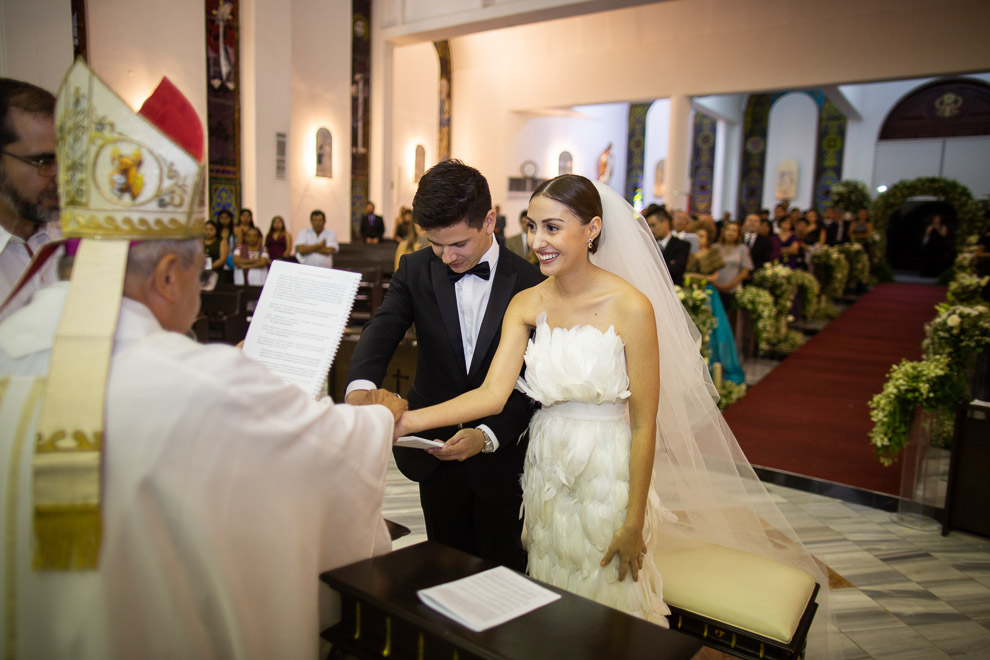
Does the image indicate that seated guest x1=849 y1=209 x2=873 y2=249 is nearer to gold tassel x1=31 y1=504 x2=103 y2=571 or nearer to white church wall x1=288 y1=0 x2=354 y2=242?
white church wall x1=288 y1=0 x2=354 y2=242

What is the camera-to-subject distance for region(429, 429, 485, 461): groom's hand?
2.07 meters

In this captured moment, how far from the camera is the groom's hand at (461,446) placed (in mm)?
2066

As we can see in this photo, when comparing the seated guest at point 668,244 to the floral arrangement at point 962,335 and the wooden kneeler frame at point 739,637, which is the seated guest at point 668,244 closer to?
the floral arrangement at point 962,335

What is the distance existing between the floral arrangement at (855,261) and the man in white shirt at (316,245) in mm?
10448

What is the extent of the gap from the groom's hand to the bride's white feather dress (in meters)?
0.24

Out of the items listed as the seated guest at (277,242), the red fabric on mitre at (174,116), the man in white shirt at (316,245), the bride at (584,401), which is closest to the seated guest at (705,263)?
the man in white shirt at (316,245)

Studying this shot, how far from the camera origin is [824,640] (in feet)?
9.20

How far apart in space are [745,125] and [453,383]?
25.7 meters

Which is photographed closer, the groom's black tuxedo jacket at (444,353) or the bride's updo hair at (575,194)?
the bride's updo hair at (575,194)

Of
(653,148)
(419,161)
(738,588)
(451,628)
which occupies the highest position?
(653,148)

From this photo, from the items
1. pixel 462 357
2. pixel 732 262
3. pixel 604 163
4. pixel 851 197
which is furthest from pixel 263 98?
pixel 851 197

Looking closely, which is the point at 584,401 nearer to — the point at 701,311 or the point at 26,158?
the point at 26,158

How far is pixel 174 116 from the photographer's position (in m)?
1.38

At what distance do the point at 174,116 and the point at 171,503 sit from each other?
777 mm
